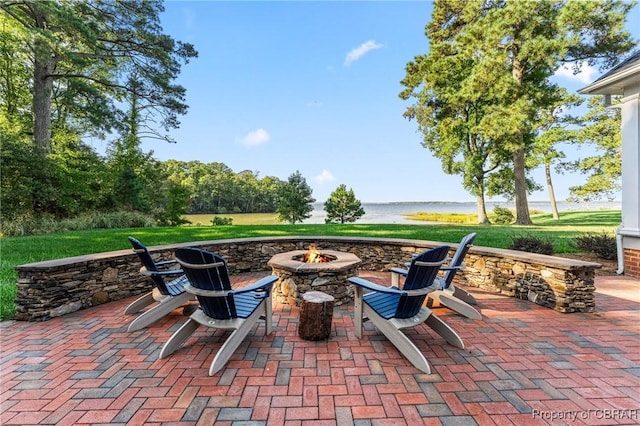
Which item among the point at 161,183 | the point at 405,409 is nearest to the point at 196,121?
the point at 161,183

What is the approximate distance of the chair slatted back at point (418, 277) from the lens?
8.52 ft

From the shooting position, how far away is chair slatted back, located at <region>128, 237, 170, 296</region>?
Answer: 325 centimetres

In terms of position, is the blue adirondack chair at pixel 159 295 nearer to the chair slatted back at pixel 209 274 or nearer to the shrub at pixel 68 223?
the chair slatted back at pixel 209 274

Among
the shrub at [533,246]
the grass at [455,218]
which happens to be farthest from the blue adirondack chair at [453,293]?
the grass at [455,218]

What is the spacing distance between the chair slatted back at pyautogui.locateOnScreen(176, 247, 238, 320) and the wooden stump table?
0.72m

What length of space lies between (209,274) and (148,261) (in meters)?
1.32

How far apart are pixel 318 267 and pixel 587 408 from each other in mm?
2778

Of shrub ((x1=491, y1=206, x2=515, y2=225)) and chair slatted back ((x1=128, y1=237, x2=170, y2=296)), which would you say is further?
shrub ((x1=491, y1=206, x2=515, y2=225))

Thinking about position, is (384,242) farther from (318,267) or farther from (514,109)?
(514,109)

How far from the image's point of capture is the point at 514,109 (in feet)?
40.2

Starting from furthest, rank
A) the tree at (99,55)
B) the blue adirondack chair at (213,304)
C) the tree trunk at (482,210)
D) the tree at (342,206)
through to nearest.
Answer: the tree at (342,206) → the tree trunk at (482,210) → the tree at (99,55) → the blue adirondack chair at (213,304)

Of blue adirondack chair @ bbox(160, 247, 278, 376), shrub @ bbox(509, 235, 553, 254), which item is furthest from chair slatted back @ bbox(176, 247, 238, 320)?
shrub @ bbox(509, 235, 553, 254)

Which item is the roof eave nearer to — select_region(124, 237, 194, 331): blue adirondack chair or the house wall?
the house wall

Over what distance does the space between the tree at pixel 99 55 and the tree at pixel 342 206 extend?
15.9 m
